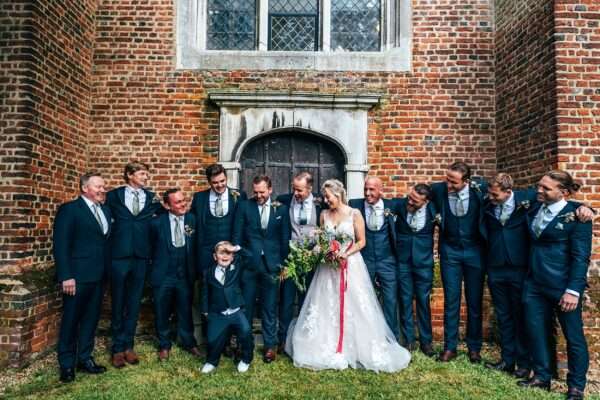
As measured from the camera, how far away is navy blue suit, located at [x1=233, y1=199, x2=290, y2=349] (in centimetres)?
471

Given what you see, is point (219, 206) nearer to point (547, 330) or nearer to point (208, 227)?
point (208, 227)

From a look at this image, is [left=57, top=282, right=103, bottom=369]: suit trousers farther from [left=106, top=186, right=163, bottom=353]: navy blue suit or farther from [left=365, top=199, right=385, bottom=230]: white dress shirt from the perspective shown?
[left=365, top=199, right=385, bottom=230]: white dress shirt

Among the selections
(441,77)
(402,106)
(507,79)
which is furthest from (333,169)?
(507,79)

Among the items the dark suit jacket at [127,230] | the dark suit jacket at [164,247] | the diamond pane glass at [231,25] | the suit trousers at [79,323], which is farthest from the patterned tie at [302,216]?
the diamond pane glass at [231,25]

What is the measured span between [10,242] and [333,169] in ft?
13.8

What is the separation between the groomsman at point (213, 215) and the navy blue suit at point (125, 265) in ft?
1.90

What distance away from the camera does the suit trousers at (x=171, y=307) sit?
15.6 ft

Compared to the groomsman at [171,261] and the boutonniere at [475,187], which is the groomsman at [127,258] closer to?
the groomsman at [171,261]

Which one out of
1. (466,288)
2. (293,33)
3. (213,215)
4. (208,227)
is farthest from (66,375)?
(293,33)

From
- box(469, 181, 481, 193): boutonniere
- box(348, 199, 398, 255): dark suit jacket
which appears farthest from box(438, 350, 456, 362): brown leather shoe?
box(469, 181, 481, 193): boutonniere

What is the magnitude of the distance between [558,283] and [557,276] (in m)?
0.07

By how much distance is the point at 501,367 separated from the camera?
14.9ft

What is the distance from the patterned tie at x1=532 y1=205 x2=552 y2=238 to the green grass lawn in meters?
1.47

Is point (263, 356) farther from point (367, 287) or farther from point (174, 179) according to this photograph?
point (174, 179)
